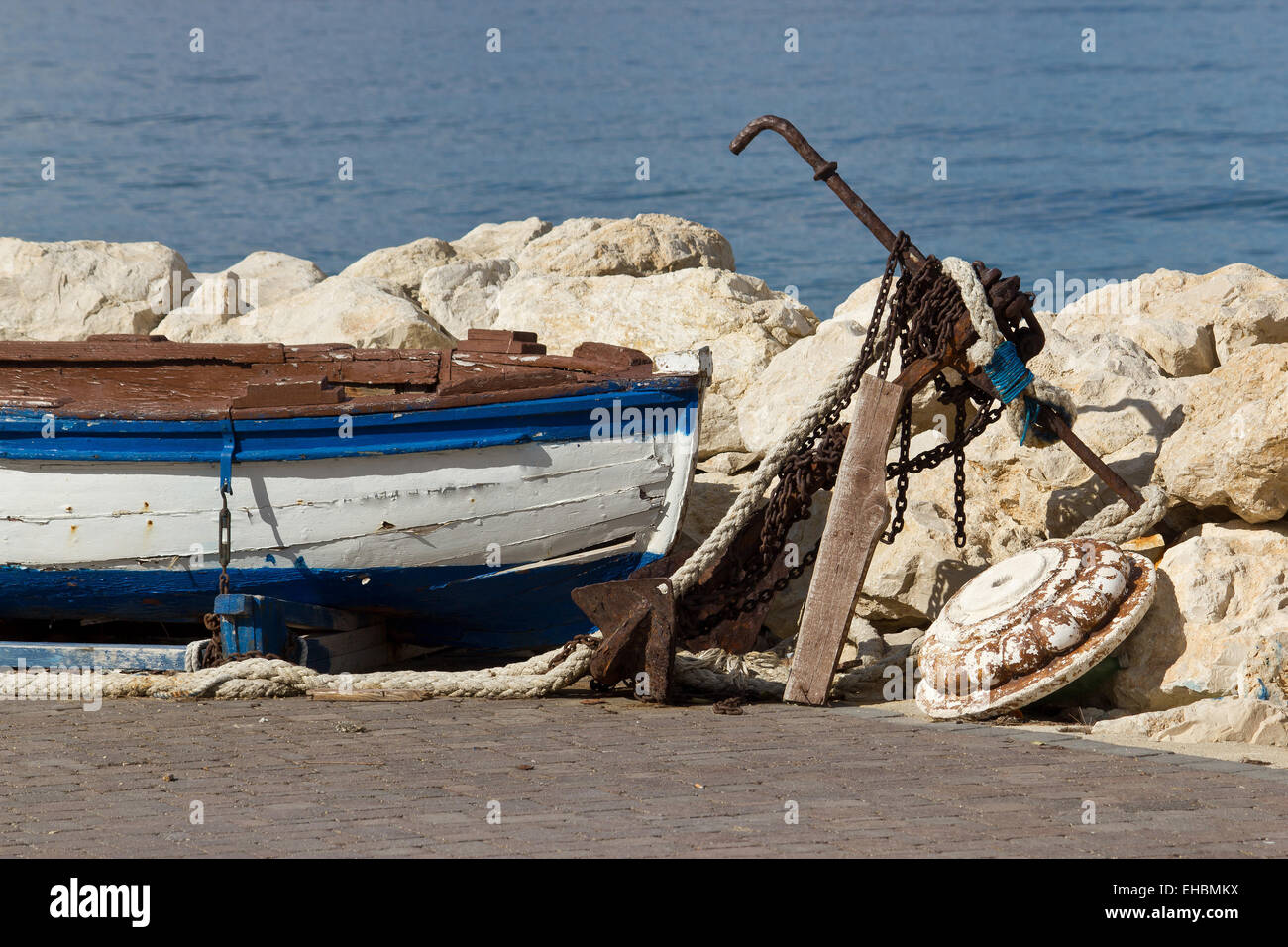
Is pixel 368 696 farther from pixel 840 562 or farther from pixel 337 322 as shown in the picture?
pixel 337 322

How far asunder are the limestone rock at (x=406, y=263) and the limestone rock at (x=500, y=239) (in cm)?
78

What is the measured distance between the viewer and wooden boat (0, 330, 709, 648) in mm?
7055

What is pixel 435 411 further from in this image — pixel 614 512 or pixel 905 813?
pixel 905 813

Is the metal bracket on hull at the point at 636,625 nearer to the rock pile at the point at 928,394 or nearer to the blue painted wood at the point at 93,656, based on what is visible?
the rock pile at the point at 928,394

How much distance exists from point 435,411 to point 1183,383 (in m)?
4.30

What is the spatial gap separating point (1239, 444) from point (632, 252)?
20.1 feet

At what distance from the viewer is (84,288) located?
534 inches

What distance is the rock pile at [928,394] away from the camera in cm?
639

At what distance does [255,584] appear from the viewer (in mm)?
7465

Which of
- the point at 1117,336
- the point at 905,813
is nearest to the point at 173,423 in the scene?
the point at 905,813

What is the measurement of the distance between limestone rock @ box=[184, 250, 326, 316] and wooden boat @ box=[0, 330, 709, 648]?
5348mm

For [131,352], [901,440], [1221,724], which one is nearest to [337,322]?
[131,352]

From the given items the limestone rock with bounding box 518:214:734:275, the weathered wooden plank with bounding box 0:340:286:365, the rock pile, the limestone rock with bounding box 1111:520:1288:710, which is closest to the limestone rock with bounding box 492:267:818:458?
the rock pile

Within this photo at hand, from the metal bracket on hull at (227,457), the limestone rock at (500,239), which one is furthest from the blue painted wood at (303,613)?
the limestone rock at (500,239)
